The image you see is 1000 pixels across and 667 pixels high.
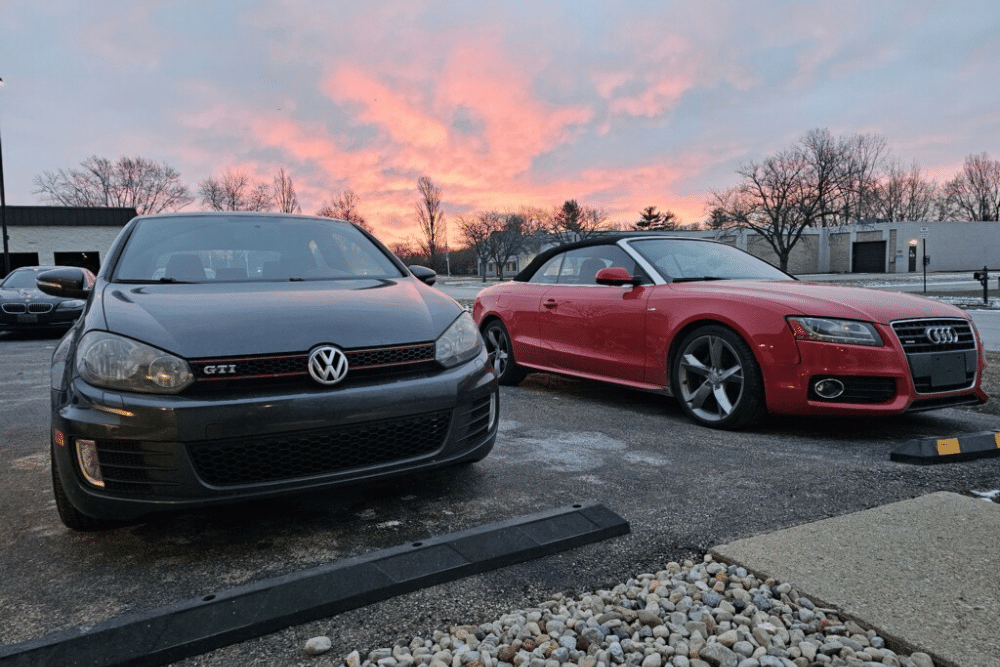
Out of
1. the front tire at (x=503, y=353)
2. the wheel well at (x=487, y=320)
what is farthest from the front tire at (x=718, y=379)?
the wheel well at (x=487, y=320)

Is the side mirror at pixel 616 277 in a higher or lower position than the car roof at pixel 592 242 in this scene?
lower

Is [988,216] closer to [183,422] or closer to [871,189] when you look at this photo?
[871,189]

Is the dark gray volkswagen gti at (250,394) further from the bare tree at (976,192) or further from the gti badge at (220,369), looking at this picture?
the bare tree at (976,192)

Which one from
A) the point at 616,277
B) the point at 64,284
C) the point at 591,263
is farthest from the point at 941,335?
the point at 64,284

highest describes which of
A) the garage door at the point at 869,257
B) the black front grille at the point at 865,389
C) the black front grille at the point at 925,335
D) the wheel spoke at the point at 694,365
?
the garage door at the point at 869,257

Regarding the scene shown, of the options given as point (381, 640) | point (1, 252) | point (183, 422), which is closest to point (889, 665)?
point (381, 640)

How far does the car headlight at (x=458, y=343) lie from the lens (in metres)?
2.82

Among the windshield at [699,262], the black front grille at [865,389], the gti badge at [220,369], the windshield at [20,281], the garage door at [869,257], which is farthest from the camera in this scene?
the garage door at [869,257]

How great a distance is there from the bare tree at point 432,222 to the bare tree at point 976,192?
2161 inches

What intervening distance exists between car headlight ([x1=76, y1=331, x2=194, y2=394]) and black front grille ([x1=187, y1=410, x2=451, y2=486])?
0.81 feet

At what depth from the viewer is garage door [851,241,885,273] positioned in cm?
5731

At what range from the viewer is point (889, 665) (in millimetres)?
1686

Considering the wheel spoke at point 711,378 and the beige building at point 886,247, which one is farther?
the beige building at point 886,247

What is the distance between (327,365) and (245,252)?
1517 mm
